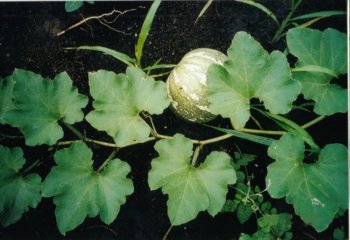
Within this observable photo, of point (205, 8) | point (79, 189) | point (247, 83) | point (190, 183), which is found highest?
point (205, 8)

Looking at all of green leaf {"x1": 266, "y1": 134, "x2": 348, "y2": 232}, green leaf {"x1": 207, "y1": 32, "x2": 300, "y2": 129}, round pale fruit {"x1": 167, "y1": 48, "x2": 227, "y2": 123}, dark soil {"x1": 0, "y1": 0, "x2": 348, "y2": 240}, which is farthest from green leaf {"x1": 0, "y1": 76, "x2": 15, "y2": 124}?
green leaf {"x1": 266, "y1": 134, "x2": 348, "y2": 232}

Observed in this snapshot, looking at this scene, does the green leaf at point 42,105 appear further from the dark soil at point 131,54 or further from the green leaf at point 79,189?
the dark soil at point 131,54

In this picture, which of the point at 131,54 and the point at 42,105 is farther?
the point at 131,54

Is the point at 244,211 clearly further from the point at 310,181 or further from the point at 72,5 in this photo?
the point at 72,5

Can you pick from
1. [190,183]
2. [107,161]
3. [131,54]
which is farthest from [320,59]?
[107,161]

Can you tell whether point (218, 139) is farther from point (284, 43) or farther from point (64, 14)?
point (64, 14)

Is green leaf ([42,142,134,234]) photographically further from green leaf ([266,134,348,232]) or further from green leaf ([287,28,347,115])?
green leaf ([287,28,347,115])
